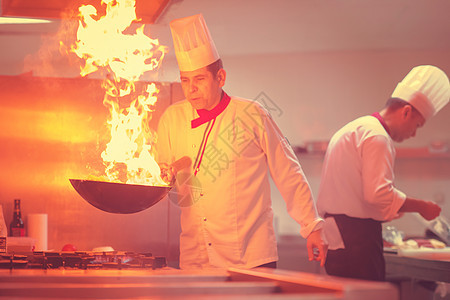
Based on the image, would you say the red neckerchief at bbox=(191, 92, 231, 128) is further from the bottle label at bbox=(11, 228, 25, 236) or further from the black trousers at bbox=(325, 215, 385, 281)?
the bottle label at bbox=(11, 228, 25, 236)

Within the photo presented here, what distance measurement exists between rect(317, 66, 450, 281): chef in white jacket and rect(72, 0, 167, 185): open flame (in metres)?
0.95

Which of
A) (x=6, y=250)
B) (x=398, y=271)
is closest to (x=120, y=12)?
(x=6, y=250)

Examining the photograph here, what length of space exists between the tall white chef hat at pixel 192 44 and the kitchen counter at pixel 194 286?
3.55ft

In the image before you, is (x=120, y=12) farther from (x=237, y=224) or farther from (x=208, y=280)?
(x=208, y=280)

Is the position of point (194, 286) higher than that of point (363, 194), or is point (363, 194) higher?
point (363, 194)

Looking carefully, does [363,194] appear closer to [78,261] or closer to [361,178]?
[361,178]

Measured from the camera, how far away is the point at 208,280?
1347 millimetres

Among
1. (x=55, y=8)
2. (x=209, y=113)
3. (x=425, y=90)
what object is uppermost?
(x=55, y=8)

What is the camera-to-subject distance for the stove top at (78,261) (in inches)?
65.1

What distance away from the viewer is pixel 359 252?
2.53 m

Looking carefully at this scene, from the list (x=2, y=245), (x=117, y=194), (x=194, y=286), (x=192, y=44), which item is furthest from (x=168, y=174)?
(x=194, y=286)

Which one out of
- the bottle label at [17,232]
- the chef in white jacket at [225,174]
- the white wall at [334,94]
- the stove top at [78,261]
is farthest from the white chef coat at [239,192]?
the white wall at [334,94]

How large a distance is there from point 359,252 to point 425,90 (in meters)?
0.95

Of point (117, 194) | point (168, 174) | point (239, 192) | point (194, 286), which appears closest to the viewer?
point (194, 286)
